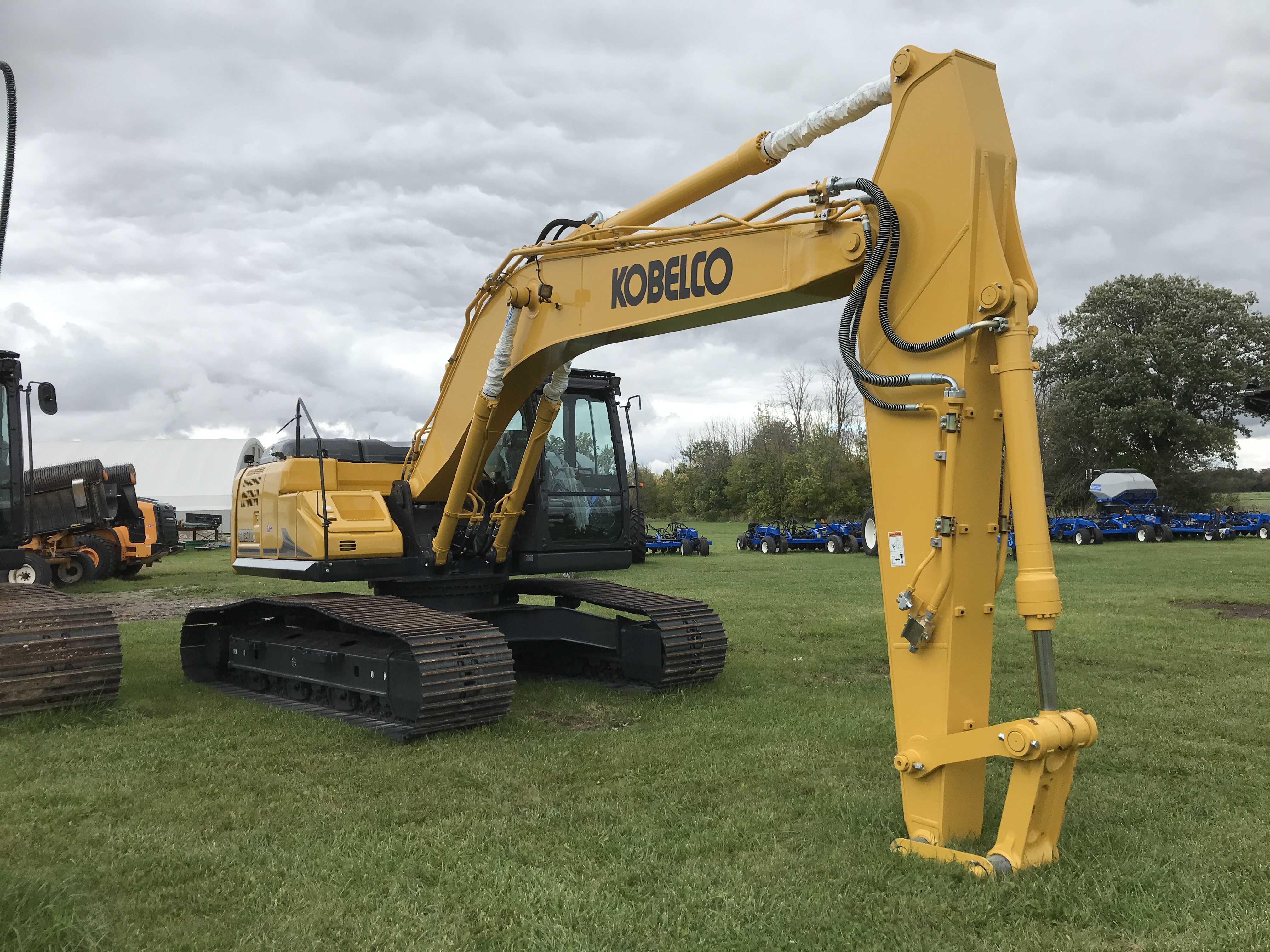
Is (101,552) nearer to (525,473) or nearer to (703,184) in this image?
(525,473)

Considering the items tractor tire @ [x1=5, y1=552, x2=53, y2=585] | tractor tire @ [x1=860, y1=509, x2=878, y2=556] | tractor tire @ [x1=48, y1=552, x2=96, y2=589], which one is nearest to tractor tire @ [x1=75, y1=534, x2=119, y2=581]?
tractor tire @ [x1=48, y1=552, x2=96, y2=589]

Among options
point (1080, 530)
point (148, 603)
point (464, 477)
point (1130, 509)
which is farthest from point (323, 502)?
point (1130, 509)

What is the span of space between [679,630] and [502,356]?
2912mm

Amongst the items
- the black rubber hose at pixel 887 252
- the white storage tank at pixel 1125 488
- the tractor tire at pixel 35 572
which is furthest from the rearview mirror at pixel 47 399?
the white storage tank at pixel 1125 488

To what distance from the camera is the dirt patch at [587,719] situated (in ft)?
24.5

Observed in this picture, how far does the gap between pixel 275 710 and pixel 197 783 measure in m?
2.19

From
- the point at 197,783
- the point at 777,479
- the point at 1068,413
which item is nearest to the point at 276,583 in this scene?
the point at 197,783

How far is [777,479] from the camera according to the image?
4509 centimetres

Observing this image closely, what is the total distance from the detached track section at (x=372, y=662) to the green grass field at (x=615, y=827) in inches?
10.0

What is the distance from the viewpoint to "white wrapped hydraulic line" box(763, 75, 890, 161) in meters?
5.01

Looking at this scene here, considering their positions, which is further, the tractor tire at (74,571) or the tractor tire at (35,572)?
the tractor tire at (74,571)

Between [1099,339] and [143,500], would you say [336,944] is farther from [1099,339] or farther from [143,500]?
[1099,339]

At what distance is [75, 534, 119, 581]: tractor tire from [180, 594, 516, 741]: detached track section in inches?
550

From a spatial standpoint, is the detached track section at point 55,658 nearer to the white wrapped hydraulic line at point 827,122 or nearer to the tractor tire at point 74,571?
the white wrapped hydraulic line at point 827,122
